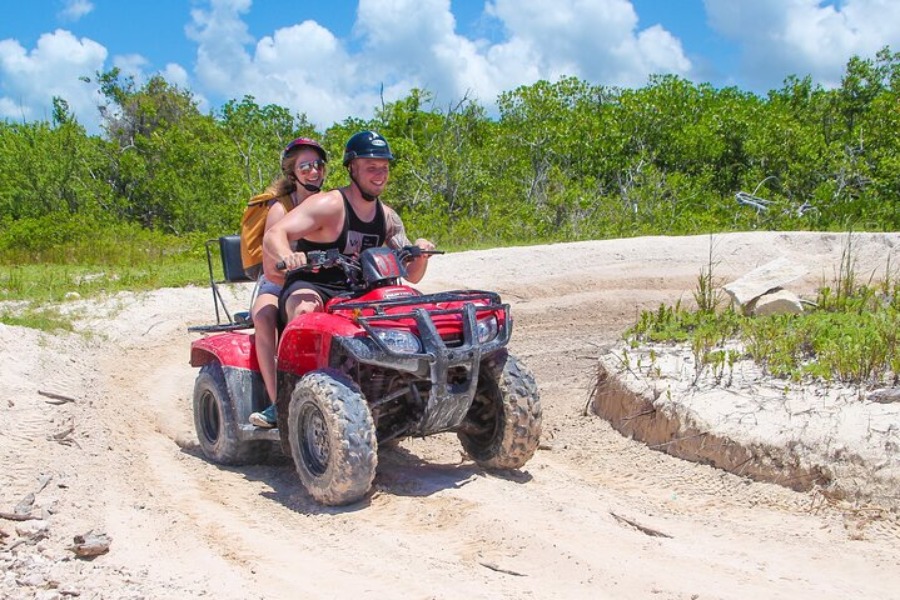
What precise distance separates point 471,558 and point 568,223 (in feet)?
49.5

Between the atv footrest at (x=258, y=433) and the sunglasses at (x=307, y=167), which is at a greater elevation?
the sunglasses at (x=307, y=167)

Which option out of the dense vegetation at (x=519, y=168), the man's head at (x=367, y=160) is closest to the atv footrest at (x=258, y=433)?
the man's head at (x=367, y=160)

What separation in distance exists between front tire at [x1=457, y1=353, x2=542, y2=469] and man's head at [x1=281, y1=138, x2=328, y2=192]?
6.14 feet

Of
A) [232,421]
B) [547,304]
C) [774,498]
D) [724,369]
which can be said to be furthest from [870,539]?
[547,304]

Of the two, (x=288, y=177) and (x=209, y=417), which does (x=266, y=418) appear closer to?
(x=209, y=417)

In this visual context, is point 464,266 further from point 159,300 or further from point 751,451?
point 751,451

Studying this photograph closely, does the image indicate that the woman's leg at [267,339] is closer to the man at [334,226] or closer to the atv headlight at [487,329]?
the man at [334,226]

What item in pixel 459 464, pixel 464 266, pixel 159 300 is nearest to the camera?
pixel 459 464

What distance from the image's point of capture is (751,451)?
5.41m

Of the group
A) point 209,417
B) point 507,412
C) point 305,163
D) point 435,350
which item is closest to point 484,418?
point 507,412

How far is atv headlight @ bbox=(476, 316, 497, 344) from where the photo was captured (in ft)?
16.9

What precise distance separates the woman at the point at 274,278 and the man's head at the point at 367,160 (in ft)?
2.50

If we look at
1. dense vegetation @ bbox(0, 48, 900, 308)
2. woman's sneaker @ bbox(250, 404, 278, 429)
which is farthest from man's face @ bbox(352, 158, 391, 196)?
dense vegetation @ bbox(0, 48, 900, 308)

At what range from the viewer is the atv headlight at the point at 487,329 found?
5.15 m
